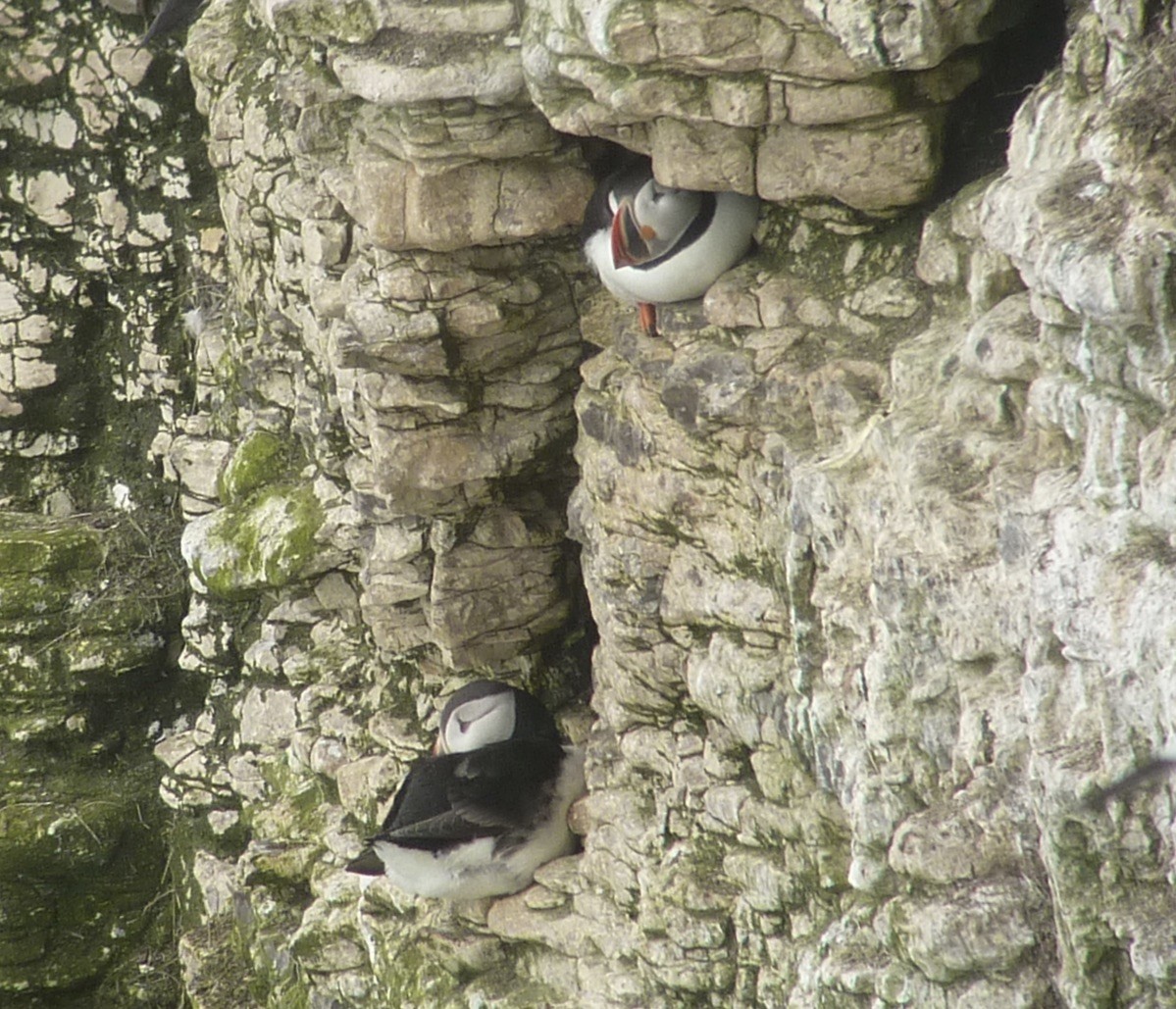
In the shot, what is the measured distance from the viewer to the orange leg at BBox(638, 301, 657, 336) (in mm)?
4398

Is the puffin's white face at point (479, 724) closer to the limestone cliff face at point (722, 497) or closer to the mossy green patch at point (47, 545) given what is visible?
the limestone cliff face at point (722, 497)

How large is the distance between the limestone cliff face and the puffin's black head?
195mm

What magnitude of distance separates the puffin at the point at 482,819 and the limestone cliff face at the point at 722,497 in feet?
0.38

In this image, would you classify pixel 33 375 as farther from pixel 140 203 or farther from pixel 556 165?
pixel 556 165

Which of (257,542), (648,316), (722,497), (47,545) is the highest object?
(648,316)

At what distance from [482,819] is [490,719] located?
45 centimetres

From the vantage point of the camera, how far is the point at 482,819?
16.1 feet

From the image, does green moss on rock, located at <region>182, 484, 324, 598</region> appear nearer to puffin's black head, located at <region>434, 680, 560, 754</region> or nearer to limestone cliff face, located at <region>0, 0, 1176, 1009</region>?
limestone cliff face, located at <region>0, 0, 1176, 1009</region>

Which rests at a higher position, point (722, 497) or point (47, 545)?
point (722, 497)

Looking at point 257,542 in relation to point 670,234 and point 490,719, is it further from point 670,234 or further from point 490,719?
point 670,234

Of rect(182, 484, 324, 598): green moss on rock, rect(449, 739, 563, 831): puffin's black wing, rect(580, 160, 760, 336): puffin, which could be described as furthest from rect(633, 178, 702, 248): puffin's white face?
rect(182, 484, 324, 598): green moss on rock

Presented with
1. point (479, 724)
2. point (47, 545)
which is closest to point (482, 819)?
point (479, 724)

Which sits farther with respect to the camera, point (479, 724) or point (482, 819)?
point (479, 724)

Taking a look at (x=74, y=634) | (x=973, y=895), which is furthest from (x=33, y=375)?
(x=973, y=895)
